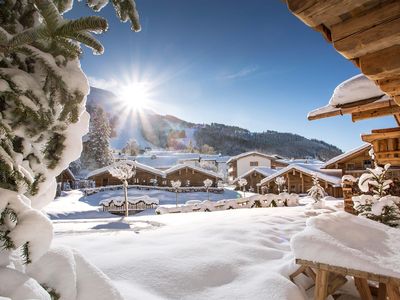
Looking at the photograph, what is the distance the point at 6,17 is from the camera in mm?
1774

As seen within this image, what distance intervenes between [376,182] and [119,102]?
20541 centimetres

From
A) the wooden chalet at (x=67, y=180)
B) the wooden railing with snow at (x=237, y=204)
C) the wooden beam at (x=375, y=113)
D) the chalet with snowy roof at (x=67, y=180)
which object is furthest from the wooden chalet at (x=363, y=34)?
the chalet with snowy roof at (x=67, y=180)

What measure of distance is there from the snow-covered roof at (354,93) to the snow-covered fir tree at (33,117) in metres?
5.45

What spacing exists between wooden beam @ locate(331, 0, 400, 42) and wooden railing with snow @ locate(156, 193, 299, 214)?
18.2 metres

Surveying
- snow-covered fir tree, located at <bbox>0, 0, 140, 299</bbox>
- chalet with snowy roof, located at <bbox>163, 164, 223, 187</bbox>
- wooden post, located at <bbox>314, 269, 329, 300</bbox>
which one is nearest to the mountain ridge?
chalet with snowy roof, located at <bbox>163, 164, 223, 187</bbox>

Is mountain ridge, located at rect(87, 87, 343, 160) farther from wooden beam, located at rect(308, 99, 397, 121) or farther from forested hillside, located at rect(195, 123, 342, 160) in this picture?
wooden beam, located at rect(308, 99, 397, 121)

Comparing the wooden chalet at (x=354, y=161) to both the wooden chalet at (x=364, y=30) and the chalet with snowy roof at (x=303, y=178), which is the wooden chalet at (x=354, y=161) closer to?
the chalet with snowy roof at (x=303, y=178)

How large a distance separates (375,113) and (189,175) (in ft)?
117

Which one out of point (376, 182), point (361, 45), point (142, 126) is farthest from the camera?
point (142, 126)

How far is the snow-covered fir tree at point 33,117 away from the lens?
1.39 metres

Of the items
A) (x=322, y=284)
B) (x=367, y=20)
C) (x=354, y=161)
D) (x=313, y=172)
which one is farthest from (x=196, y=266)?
(x=313, y=172)

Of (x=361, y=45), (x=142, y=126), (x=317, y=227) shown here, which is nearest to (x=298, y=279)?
(x=317, y=227)

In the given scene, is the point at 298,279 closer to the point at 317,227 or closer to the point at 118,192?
the point at 317,227

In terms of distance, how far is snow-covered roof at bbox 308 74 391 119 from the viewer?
530cm
